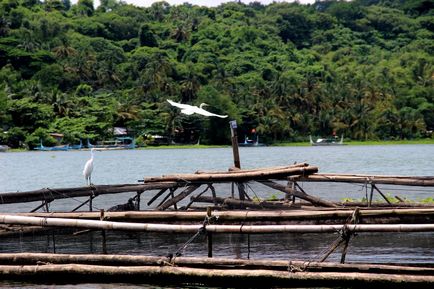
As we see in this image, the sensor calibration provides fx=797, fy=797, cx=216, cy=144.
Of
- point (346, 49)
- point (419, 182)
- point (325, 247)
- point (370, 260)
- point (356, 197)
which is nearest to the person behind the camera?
point (370, 260)

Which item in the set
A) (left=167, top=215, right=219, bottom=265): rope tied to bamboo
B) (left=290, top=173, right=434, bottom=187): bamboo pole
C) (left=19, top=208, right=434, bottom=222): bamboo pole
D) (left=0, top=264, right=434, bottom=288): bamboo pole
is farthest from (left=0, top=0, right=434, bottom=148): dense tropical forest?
(left=167, top=215, right=219, bottom=265): rope tied to bamboo

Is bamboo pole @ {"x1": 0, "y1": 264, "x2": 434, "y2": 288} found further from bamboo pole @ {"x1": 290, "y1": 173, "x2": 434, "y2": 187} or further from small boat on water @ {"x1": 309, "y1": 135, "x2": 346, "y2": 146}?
small boat on water @ {"x1": 309, "y1": 135, "x2": 346, "y2": 146}

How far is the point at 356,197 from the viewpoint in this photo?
30312mm

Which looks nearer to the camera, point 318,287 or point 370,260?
point 318,287

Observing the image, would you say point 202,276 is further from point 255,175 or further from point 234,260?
point 255,175

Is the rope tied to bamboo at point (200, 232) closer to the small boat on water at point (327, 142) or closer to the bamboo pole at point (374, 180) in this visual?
the bamboo pole at point (374, 180)

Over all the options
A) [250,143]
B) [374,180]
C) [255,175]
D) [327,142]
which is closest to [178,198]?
[255,175]

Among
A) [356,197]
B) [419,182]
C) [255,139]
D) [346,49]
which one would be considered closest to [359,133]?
[255,139]

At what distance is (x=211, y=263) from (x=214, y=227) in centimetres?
66

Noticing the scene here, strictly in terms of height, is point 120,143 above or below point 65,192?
below

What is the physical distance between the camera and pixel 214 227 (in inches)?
573

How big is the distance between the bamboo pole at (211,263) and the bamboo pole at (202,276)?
0.24 meters

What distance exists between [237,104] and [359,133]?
66.6 ft

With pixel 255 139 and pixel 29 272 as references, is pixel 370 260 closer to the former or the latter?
pixel 29 272
